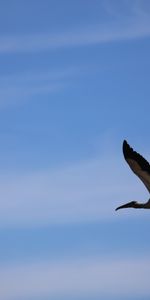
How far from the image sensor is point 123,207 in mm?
92688

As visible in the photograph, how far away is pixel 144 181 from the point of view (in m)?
87.7

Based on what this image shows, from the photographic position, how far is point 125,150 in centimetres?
8694

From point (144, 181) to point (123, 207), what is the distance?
17.4ft

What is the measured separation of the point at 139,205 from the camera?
3585 inches

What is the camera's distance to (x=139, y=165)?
86.9 meters

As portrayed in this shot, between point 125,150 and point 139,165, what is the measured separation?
1053 mm

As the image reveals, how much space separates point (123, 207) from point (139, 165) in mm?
6246

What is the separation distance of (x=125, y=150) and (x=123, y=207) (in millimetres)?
6542

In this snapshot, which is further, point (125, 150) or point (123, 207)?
point (123, 207)

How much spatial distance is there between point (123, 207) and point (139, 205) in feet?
5.99

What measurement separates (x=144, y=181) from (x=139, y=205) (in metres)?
3.64

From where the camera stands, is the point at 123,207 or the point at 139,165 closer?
the point at 139,165
